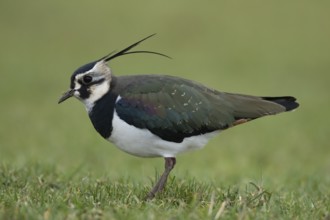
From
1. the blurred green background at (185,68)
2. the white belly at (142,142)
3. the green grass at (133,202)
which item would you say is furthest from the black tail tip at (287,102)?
the blurred green background at (185,68)

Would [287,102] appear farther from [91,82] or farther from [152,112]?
[91,82]

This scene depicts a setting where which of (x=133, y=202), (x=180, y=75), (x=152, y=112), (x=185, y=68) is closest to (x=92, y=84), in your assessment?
(x=152, y=112)

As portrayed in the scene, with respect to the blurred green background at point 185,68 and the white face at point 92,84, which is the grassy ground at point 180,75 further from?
the white face at point 92,84

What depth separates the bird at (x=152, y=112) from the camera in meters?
5.38

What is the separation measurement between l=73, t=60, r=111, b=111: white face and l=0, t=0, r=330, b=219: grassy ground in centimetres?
79

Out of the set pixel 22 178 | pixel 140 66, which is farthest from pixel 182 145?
pixel 140 66

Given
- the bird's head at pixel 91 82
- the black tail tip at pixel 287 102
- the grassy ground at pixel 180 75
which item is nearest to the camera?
the grassy ground at pixel 180 75

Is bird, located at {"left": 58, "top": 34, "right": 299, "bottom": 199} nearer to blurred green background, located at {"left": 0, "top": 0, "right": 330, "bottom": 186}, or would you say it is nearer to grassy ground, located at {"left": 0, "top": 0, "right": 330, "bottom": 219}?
grassy ground, located at {"left": 0, "top": 0, "right": 330, "bottom": 219}

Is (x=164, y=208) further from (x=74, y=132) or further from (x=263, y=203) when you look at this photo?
(x=74, y=132)

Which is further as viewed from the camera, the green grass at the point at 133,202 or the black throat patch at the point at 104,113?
the black throat patch at the point at 104,113

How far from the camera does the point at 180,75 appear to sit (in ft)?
66.8

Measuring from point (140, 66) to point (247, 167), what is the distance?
12327 millimetres

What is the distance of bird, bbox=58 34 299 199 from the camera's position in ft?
17.6

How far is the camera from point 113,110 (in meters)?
5.42
